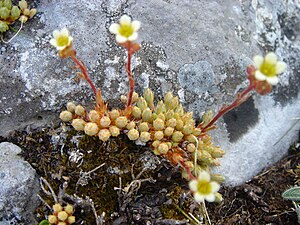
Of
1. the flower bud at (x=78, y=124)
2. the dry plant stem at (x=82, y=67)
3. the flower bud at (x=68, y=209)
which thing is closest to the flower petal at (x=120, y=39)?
the dry plant stem at (x=82, y=67)

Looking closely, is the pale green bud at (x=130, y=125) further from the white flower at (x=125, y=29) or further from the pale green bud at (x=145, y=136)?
the white flower at (x=125, y=29)

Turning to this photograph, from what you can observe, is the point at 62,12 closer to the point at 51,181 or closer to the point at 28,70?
the point at 28,70

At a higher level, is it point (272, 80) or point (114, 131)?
point (272, 80)

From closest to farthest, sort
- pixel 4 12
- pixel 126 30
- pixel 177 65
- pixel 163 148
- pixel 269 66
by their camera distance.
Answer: pixel 269 66 → pixel 126 30 → pixel 163 148 → pixel 4 12 → pixel 177 65

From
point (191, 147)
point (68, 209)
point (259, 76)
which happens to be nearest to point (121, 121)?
point (191, 147)

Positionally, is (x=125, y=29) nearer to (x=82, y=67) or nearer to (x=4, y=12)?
(x=82, y=67)
